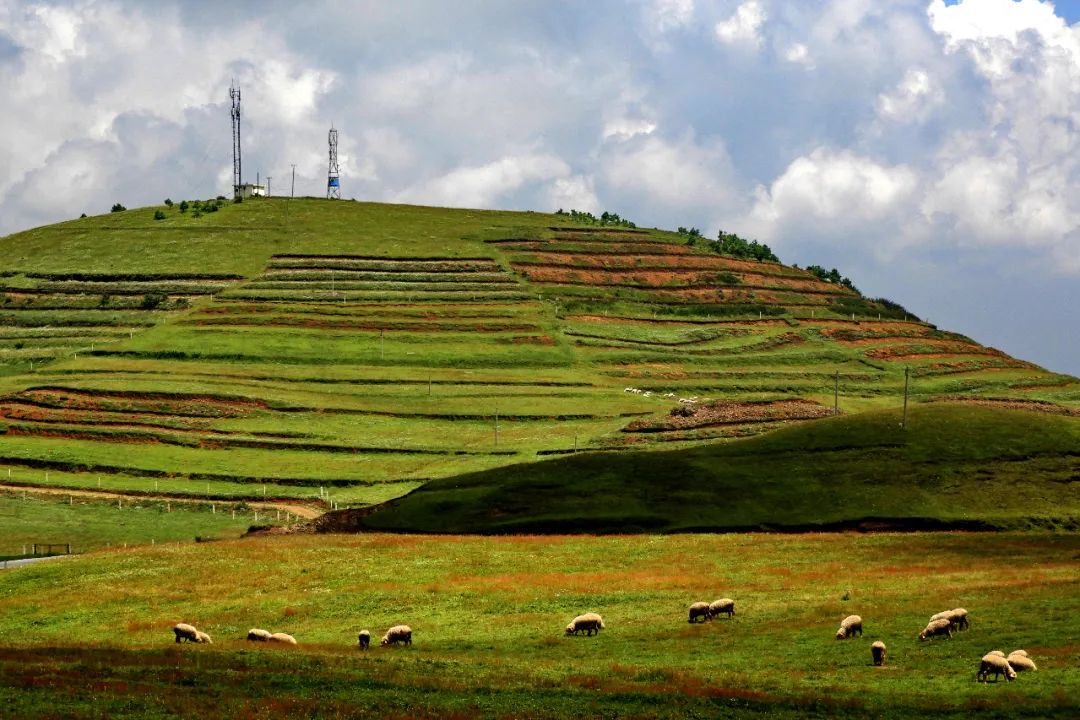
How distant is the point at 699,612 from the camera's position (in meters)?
52.7

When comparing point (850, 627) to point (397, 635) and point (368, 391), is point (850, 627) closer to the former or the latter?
point (397, 635)

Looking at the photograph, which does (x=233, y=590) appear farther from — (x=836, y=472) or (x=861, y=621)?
(x=836, y=472)

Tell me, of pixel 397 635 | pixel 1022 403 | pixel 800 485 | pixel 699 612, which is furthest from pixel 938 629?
pixel 1022 403

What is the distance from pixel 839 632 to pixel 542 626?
482 inches

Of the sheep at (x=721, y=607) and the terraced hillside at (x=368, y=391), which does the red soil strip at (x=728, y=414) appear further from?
the sheep at (x=721, y=607)

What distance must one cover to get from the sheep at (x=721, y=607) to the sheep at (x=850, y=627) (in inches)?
240

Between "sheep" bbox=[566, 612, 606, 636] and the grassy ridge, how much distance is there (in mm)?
32993

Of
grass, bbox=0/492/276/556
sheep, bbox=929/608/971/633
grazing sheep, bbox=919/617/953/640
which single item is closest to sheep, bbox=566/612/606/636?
grazing sheep, bbox=919/617/953/640

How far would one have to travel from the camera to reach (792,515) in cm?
8556

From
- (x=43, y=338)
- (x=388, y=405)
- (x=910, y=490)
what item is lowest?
(x=910, y=490)

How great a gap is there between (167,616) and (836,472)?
164 ft

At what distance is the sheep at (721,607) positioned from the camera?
52.9m

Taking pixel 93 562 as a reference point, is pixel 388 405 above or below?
above

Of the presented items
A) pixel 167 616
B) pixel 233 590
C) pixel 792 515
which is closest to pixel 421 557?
pixel 233 590
